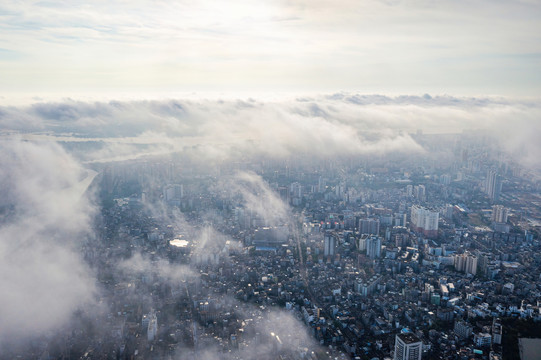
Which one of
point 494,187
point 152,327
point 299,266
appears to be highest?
point 494,187

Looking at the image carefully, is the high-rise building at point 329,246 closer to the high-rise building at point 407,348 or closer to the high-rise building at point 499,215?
the high-rise building at point 407,348

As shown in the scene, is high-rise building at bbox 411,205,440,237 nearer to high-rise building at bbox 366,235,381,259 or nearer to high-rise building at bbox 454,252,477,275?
high-rise building at bbox 454,252,477,275

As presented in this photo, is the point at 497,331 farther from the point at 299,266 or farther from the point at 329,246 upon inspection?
the point at 329,246

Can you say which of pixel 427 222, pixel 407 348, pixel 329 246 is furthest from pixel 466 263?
pixel 407 348

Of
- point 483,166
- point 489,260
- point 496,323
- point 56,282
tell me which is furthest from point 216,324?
point 483,166

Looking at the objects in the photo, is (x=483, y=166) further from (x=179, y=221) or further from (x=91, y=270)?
(x=91, y=270)
